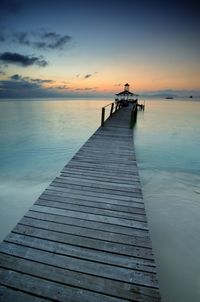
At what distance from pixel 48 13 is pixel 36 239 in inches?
718

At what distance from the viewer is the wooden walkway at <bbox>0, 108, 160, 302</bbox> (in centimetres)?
187

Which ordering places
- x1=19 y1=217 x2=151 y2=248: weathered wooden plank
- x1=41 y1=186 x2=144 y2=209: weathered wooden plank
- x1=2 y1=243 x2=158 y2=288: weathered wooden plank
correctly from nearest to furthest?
x1=2 y1=243 x2=158 y2=288: weathered wooden plank
x1=19 y1=217 x2=151 y2=248: weathered wooden plank
x1=41 y1=186 x2=144 y2=209: weathered wooden plank

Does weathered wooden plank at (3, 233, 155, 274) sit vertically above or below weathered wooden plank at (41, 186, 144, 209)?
below

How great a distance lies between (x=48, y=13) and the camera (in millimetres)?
14531

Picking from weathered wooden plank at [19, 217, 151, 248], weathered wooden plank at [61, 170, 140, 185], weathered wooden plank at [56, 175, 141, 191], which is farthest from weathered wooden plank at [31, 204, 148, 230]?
weathered wooden plank at [61, 170, 140, 185]

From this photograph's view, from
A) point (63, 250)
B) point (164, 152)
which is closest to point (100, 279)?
point (63, 250)

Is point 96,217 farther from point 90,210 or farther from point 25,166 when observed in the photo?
point 25,166

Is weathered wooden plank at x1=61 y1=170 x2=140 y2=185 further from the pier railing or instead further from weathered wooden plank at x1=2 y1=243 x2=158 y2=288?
the pier railing

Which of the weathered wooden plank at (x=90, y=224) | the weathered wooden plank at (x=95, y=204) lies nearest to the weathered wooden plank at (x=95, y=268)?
the weathered wooden plank at (x=90, y=224)

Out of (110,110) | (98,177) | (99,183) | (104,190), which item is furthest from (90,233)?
(110,110)

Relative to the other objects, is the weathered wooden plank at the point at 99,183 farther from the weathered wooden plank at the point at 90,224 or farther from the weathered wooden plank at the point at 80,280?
the weathered wooden plank at the point at 80,280

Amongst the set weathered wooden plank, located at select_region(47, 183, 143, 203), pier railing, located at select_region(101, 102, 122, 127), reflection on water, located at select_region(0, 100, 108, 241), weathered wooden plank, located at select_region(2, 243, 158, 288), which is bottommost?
reflection on water, located at select_region(0, 100, 108, 241)

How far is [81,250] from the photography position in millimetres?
2396

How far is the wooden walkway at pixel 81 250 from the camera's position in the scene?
1.87 m
